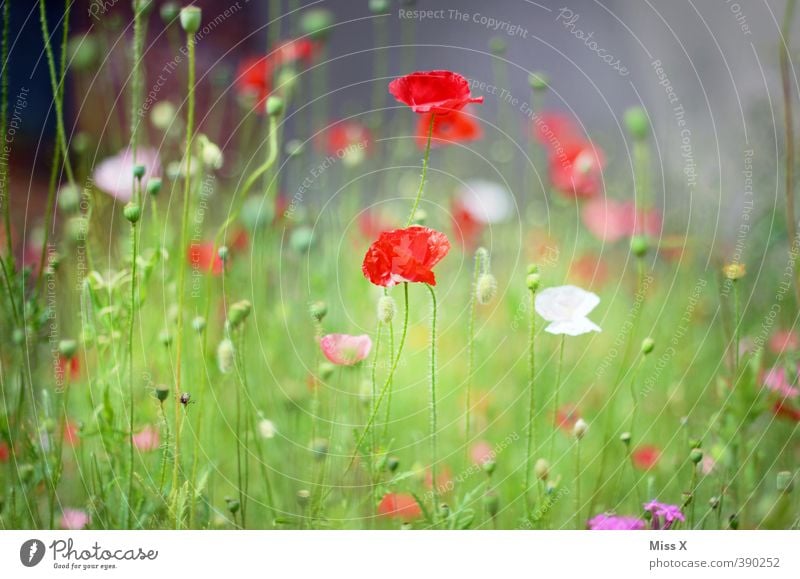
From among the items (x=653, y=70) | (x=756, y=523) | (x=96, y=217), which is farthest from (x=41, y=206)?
(x=756, y=523)

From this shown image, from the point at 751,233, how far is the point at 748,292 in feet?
0.21

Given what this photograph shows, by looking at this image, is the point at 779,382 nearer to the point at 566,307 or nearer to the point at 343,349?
the point at 566,307

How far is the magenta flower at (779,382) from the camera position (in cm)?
94

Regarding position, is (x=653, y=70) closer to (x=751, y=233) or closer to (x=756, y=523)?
(x=751, y=233)

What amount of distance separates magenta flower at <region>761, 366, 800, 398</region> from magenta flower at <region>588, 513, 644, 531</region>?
21cm

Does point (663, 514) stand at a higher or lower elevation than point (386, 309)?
lower

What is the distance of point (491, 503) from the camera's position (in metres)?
0.82

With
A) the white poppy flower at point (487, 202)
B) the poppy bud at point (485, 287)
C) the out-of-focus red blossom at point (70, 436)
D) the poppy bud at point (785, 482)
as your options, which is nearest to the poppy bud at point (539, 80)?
the white poppy flower at point (487, 202)

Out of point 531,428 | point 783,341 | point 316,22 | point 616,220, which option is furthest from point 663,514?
point 316,22

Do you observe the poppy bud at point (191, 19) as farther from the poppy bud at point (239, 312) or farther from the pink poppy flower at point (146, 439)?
the pink poppy flower at point (146, 439)

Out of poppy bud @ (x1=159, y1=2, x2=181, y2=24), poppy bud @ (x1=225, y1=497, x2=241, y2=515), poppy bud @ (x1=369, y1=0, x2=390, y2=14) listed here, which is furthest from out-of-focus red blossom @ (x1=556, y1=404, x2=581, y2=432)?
poppy bud @ (x1=159, y1=2, x2=181, y2=24)

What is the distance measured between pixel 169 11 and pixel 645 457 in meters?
0.66

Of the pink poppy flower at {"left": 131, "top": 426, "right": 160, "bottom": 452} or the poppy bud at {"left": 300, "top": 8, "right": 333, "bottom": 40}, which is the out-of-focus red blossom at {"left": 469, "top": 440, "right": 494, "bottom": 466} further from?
the poppy bud at {"left": 300, "top": 8, "right": 333, "bottom": 40}

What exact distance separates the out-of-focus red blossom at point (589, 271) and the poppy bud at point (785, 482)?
0.29 meters
